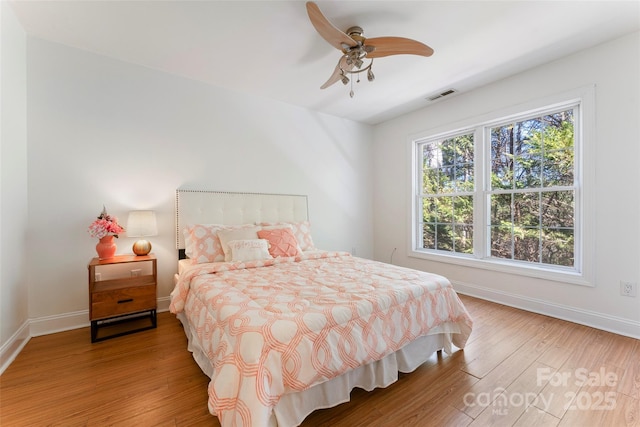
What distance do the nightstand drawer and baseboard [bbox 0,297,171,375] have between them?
1.61 feet

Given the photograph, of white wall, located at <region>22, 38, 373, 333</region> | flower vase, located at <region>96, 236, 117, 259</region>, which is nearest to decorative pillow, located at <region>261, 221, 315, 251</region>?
white wall, located at <region>22, 38, 373, 333</region>

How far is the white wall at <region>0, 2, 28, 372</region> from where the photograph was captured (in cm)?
188

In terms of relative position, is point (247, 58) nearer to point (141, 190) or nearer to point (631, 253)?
point (141, 190)

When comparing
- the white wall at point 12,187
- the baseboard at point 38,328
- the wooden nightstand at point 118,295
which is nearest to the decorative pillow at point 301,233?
the wooden nightstand at point 118,295

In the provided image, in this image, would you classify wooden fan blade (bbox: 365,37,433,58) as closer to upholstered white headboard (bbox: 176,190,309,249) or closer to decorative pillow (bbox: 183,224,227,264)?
upholstered white headboard (bbox: 176,190,309,249)

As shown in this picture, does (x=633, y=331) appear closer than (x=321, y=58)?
Yes

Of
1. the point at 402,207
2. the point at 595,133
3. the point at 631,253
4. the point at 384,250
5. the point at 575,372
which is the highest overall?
the point at 595,133

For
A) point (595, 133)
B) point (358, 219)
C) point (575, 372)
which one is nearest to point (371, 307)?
point (575, 372)

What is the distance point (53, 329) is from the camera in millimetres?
2371

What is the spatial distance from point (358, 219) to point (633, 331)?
3.21 meters

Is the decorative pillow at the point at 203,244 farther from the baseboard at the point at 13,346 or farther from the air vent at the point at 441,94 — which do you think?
the air vent at the point at 441,94

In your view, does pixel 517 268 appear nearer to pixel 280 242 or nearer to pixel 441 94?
pixel 441 94

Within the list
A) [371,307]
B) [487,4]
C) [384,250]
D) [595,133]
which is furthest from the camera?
[384,250]

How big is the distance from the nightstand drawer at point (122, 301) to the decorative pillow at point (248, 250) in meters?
0.79
